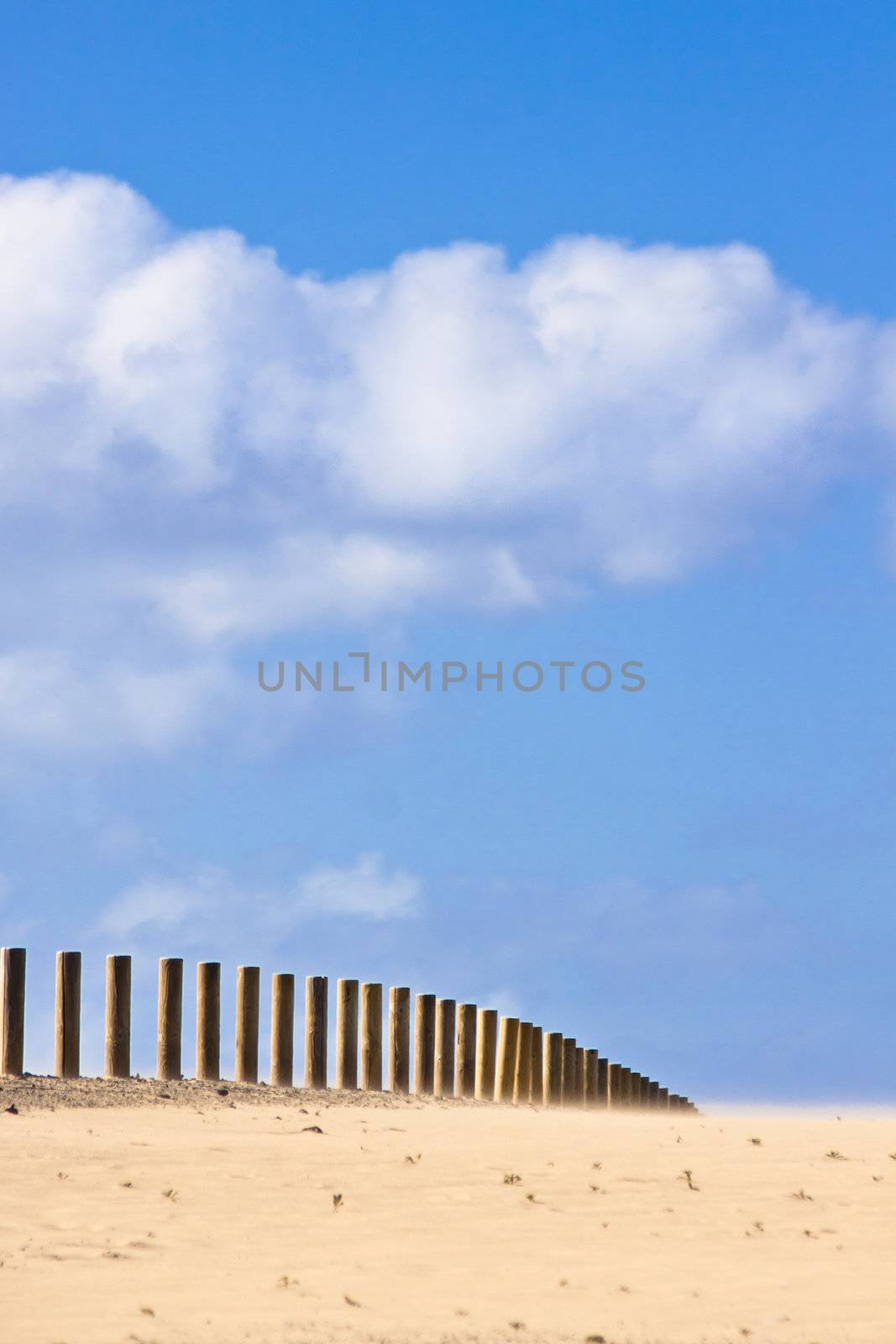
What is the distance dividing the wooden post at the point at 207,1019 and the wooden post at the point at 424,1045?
3122 mm

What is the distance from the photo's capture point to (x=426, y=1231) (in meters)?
9.19

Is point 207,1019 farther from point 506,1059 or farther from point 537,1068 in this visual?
point 537,1068

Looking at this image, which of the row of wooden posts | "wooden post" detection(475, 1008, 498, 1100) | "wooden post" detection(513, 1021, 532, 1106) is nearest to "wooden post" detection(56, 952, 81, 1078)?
the row of wooden posts

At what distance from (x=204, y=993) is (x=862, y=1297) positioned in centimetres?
894

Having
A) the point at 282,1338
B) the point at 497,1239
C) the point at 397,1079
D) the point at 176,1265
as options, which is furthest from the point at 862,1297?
the point at 397,1079

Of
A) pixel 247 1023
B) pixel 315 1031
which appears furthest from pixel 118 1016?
pixel 315 1031

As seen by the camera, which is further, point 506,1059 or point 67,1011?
point 506,1059

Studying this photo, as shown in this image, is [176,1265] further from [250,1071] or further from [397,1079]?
[397,1079]

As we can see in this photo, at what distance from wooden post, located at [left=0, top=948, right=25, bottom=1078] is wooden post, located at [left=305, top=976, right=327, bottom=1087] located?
3099 millimetres

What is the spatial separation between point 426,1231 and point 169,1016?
670 cm

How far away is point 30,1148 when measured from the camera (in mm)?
11055

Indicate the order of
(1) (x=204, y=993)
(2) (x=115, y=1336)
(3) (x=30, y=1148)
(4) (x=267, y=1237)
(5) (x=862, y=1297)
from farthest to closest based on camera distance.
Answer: (1) (x=204, y=993)
(3) (x=30, y=1148)
(4) (x=267, y=1237)
(5) (x=862, y=1297)
(2) (x=115, y=1336)

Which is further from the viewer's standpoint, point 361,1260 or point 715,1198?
point 715,1198

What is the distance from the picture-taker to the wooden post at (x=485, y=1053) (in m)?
19.8
